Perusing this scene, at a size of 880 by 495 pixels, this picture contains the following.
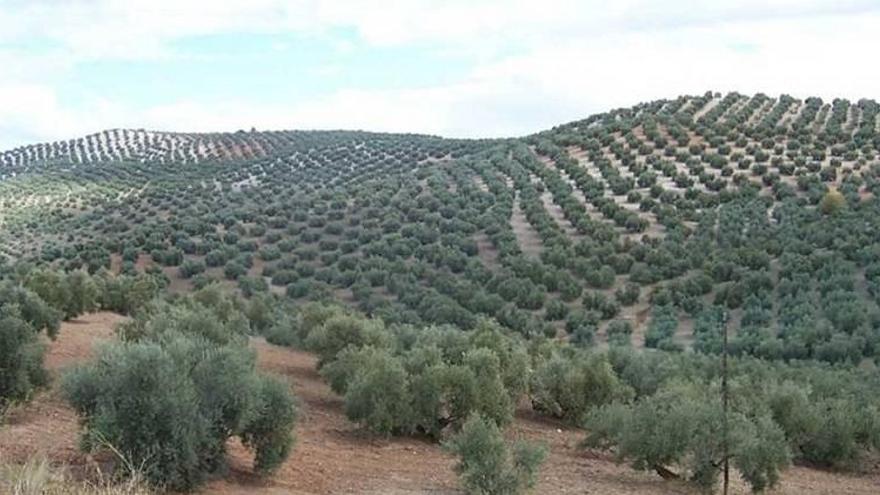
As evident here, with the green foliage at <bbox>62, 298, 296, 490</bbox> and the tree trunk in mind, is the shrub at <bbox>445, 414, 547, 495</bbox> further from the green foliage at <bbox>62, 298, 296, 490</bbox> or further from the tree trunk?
the tree trunk

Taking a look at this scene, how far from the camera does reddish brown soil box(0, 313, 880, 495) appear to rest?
1495cm

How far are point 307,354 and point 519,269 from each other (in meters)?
18.8

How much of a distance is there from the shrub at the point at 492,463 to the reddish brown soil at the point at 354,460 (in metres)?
0.93

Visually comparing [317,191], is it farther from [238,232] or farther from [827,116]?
[827,116]

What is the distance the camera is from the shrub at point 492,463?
14.7 metres

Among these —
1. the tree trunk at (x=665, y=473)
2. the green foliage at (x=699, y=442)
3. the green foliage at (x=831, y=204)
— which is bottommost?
the tree trunk at (x=665, y=473)

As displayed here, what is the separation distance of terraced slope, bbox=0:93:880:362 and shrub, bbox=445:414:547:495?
22126 mm

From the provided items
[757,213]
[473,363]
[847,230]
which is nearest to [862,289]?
[847,230]

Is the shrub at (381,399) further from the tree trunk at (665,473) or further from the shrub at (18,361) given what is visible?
the shrub at (18,361)

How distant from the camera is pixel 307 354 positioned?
29.4 m

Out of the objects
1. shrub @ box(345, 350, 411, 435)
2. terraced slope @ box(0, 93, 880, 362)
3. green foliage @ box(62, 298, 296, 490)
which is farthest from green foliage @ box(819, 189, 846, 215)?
green foliage @ box(62, 298, 296, 490)

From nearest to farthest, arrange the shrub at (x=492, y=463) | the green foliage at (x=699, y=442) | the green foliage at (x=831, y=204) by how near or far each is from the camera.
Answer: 1. the shrub at (x=492, y=463)
2. the green foliage at (x=699, y=442)
3. the green foliage at (x=831, y=204)

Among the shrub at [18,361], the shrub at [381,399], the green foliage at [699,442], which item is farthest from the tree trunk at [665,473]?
the shrub at [18,361]

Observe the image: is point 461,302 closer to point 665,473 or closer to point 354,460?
point 665,473
